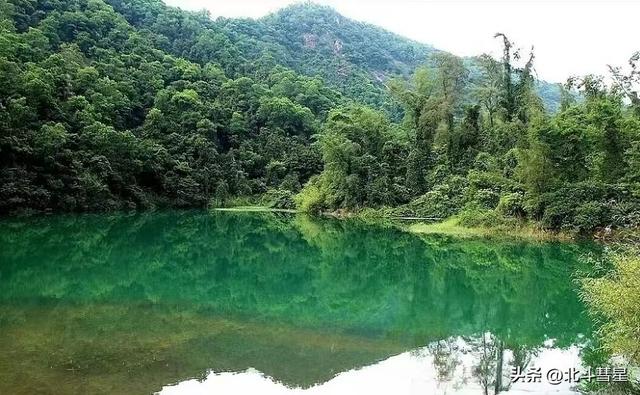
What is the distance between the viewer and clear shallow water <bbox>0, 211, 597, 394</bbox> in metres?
7.58

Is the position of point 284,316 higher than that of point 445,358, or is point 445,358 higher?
point 445,358

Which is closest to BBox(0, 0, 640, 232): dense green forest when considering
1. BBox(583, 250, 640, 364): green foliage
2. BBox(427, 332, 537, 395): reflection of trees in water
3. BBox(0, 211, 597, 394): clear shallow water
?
BBox(0, 211, 597, 394): clear shallow water

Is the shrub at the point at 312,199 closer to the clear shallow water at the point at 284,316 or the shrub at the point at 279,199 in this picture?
the shrub at the point at 279,199

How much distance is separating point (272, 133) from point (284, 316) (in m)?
46.0

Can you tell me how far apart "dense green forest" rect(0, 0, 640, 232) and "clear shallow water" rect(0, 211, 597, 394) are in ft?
16.7

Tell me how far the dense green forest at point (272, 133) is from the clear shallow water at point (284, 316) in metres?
5.09

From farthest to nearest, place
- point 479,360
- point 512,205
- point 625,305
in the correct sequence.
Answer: point 512,205 → point 479,360 → point 625,305

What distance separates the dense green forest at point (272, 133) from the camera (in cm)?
2516

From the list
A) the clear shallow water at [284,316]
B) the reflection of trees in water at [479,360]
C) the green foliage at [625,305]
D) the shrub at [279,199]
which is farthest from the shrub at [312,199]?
the green foliage at [625,305]

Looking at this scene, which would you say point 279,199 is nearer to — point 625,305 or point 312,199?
point 312,199

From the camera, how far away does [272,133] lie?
2226 inches

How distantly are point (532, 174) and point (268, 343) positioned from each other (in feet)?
62.7

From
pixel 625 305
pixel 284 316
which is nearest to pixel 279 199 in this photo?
pixel 284 316

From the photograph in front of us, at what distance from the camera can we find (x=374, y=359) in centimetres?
871
